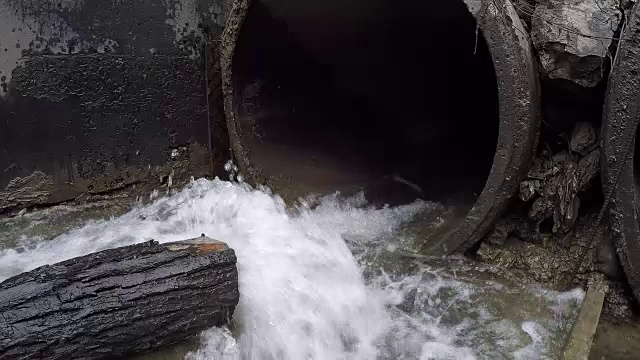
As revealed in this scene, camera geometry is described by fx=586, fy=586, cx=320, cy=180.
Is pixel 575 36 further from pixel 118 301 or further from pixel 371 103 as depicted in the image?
pixel 118 301

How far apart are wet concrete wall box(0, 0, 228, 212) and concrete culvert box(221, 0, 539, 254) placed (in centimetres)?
43

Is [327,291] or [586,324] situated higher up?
[586,324]

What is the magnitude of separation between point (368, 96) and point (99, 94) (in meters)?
2.03

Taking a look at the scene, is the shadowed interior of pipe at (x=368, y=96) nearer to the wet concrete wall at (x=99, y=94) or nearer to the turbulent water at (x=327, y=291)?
the wet concrete wall at (x=99, y=94)

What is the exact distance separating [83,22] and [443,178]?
2857mm

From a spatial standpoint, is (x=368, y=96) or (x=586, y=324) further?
(x=368, y=96)

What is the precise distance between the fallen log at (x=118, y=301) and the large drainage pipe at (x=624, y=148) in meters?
1.83

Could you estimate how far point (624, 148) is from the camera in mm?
2711

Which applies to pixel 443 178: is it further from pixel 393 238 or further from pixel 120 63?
pixel 120 63

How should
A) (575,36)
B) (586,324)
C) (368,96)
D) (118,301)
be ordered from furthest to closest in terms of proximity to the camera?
1. (368,96)
2. (575,36)
3. (586,324)
4. (118,301)

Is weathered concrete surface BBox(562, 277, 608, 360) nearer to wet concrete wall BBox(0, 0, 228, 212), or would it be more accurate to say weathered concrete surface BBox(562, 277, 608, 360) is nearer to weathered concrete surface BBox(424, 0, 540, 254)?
weathered concrete surface BBox(424, 0, 540, 254)

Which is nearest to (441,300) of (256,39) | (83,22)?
(256,39)

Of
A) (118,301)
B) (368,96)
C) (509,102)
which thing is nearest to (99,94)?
(118,301)

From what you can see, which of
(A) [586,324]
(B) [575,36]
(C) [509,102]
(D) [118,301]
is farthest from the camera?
(C) [509,102]
